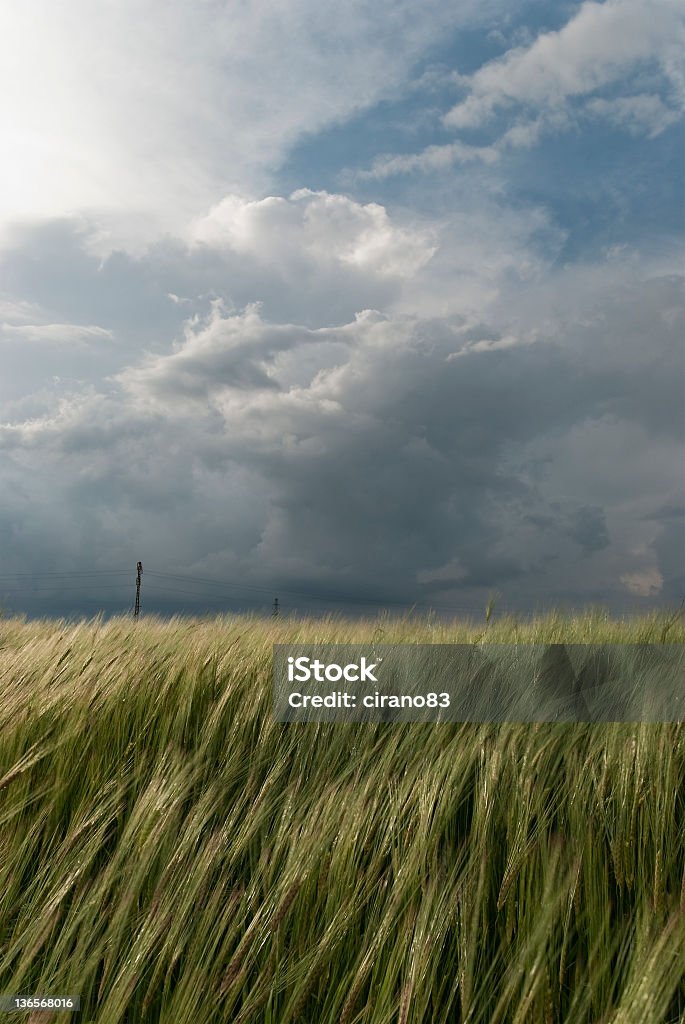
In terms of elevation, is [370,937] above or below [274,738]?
below

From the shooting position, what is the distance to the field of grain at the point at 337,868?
1.57m

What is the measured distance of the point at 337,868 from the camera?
5.79 ft

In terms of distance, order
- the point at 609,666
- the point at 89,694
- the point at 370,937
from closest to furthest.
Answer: the point at 370,937, the point at 89,694, the point at 609,666

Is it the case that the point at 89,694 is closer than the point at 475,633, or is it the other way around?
the point at 89,694

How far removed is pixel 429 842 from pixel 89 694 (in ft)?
4.71

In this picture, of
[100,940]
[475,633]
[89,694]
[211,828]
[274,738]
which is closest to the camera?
[100,940]

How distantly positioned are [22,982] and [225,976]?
21.6 inches

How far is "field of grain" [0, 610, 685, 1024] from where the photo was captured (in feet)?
5.15

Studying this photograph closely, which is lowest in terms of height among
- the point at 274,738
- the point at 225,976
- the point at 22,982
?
the point at 22,982

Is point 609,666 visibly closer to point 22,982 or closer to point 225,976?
point 225,976

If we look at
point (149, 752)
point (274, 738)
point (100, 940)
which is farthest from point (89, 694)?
point (100, 940)

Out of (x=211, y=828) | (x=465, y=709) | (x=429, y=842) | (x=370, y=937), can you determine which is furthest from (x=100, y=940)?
(x=465, y=709)

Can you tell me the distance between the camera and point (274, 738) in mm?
Result: 2436

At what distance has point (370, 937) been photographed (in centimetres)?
166
